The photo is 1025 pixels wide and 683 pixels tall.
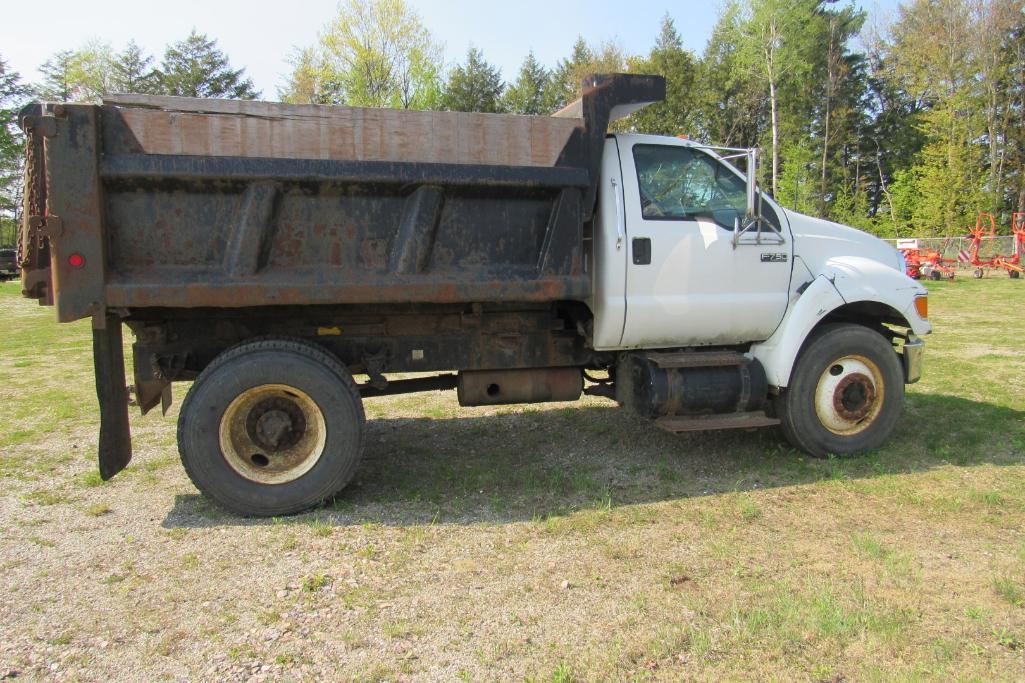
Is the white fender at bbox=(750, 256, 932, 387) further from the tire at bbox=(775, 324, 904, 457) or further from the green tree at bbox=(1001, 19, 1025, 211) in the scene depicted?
the green tree at bbox=(1001, 19, 1025, 211)

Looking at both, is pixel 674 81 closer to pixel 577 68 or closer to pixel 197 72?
pixel 577 68

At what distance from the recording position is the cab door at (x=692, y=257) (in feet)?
17.5

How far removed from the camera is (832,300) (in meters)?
5.67

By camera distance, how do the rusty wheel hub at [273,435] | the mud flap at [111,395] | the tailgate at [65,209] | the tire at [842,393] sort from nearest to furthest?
the tailgate at [65,209] < the mud flap at [111,395] < the rusty wheel hub at [273,435] < the tire at [842,393]

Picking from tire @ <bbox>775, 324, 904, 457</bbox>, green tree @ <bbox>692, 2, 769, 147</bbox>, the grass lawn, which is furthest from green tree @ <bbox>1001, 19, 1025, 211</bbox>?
the grass lawn

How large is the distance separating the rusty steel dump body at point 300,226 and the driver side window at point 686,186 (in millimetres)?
477

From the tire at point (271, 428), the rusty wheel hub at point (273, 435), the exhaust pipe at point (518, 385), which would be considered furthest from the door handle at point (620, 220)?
the rusty wheel hub at point (273, 435)

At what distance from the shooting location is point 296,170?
4.47 m

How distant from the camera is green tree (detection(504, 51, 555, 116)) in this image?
54.9 metres

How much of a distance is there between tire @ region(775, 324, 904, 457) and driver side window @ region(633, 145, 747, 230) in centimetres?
128

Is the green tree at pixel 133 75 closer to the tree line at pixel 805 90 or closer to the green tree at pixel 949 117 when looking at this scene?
the tree line at pixel 805 90

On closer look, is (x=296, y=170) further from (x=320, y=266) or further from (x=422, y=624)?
(x=422, y=624)

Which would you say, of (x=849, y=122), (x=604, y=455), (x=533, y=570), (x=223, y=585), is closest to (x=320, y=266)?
(x=223, y=585)

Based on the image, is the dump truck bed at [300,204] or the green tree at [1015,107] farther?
the green tree at [1015,107]
